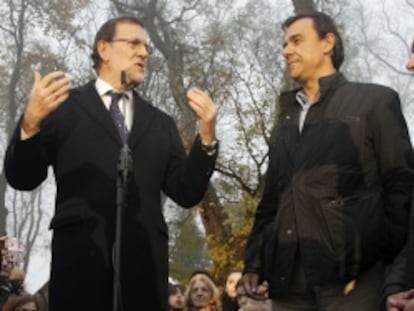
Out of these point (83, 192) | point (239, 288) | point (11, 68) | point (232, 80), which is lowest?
point (239, 288)

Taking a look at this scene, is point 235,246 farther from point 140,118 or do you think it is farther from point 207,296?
point 140,118

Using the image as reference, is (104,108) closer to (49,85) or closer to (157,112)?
(157,112)

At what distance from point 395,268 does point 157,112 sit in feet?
5.07

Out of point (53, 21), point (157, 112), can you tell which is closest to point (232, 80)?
point (53, 21)

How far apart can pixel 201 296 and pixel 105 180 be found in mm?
5678

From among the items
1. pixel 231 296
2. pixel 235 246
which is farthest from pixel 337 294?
pixel 235 246

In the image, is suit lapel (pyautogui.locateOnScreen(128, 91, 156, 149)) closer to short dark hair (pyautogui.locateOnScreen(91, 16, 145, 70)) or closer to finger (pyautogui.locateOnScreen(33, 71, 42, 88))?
short dark hair (pyautogui.locateOnScreen(91, 16, 145, 70))

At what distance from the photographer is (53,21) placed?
1069 inches

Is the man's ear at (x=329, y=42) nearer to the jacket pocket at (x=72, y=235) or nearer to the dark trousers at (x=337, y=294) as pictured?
the dark trousers at (x=337, y=294)

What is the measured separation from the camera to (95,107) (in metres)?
4.18

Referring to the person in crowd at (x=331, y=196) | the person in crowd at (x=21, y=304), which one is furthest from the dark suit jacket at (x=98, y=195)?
the person in crowd at (x=21, y=304)

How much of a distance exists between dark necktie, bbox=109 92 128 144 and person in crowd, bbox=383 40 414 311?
1.46m

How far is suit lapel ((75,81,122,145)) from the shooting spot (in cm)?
410

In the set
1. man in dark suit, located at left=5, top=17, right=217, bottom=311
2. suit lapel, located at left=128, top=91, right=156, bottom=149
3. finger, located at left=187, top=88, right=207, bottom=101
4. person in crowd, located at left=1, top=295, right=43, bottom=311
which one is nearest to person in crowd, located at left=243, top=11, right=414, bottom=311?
man in dark suit, located at left=5, top=17, right=217, bottom=311
